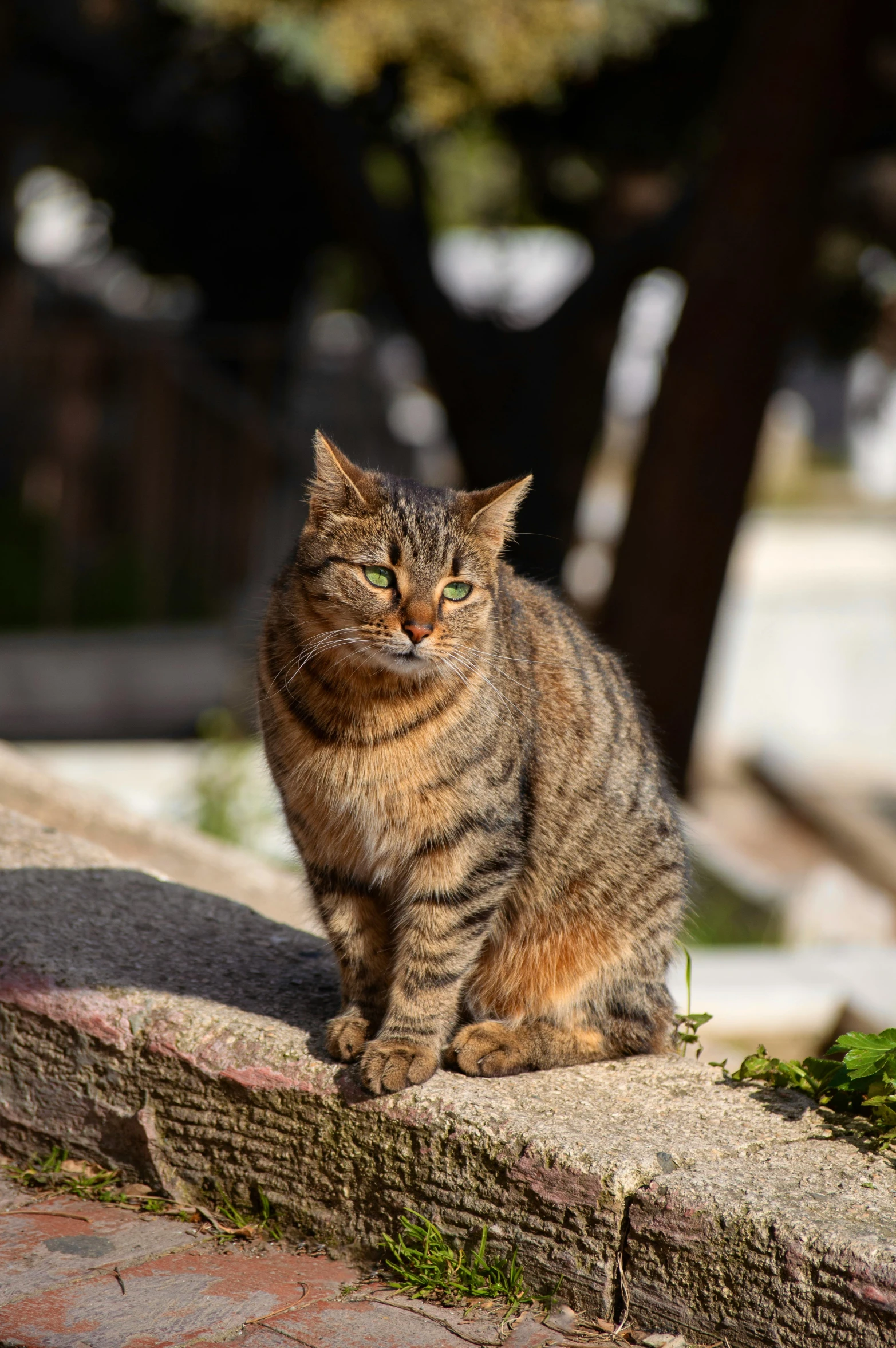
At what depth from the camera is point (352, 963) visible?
2576mm

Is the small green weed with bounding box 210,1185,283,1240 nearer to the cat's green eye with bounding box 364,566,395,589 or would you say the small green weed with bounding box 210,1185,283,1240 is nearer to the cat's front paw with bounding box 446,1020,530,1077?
the cat's front paw with bounding box 446,1020,530,1077

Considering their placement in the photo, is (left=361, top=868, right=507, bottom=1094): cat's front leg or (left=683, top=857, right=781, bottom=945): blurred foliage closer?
(left=361, top=868, right=507, bottom=1094): cat's front leg

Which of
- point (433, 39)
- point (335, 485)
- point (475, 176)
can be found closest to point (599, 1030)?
point (335, 485)

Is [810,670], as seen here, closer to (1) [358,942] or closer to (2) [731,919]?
(2) [731,919]

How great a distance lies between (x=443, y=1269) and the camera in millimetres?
2174

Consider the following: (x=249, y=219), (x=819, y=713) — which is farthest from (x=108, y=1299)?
(x=819, y=713)

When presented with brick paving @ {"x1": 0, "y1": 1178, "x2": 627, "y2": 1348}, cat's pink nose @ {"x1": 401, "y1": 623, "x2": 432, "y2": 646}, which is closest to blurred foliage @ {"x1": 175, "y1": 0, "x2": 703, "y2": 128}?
cat's pink nose @ {"x1": 401, "y1": 623, "x2": 432, "y2": 646}

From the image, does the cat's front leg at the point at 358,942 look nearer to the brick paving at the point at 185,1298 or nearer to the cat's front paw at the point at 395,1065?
the cat's front paw at the point at 395,1065

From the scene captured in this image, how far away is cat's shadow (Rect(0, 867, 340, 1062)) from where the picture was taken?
8.47 feet

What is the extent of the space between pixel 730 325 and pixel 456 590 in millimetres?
4316

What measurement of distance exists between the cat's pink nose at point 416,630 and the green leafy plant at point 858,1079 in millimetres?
954

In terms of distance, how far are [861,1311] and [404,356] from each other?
864 inches

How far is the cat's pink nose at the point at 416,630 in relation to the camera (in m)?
2.44

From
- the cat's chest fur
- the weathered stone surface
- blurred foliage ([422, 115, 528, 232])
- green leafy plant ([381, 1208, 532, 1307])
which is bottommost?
green leafy plant ([381, 1208, 532, 1307])
